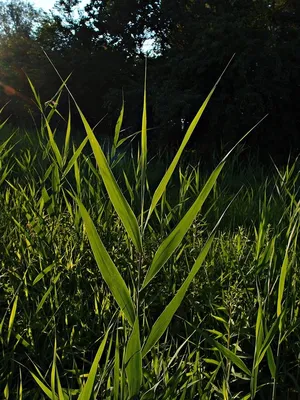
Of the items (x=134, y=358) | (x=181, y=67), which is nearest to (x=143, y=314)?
(x=134, y=358)

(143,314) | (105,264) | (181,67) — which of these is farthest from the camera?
(181,67)

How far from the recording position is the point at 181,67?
21.7 feet

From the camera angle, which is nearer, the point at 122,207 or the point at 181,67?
the point at 122,207

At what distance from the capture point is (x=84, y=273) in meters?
1.26

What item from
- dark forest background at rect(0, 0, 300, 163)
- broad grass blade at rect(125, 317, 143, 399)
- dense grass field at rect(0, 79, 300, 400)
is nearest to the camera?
broad grass blade at rect(125, 317, 143, 399)

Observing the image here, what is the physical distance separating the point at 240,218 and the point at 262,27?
5901 millimetres

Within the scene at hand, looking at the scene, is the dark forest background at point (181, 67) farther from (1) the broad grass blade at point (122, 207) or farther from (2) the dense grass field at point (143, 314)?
(1) the broad grass blade at point (122, 207)

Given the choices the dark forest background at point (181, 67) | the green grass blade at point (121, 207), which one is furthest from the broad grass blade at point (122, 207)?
the dark forest background at point (181, 67)

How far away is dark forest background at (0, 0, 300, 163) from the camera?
623cm

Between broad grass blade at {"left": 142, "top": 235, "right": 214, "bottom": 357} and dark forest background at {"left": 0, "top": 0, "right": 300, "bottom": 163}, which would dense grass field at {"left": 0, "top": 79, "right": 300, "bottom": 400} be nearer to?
broad grass blade at {"left": 142, "top": 235, "right": 214, "bottom": 357}

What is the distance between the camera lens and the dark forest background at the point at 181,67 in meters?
6.23

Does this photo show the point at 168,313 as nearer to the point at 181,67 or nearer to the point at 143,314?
the point at 143,314

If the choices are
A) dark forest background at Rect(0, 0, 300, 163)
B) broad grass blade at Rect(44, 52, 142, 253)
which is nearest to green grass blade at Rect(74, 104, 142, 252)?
broad grass blade at Rect(44, 52, 142, 253)

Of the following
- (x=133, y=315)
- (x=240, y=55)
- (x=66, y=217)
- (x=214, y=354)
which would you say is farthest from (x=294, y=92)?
(x=133, y=315)
